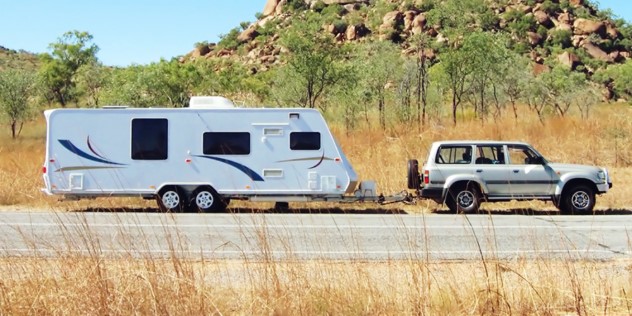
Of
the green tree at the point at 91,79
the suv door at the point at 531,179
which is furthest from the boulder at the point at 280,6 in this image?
the suv door at the point at 531,179

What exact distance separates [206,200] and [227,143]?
1.41m

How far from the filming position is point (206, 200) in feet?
52.7

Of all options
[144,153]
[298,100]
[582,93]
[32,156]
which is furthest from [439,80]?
[144,153]

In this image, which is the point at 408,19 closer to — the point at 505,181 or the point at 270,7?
the point at 270,7

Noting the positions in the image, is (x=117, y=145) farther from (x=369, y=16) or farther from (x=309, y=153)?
(x=369, y=16)

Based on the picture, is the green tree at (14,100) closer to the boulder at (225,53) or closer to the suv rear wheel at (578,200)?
the suv rear wheel at (578,200)

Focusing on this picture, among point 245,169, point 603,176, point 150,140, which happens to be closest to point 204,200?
point 245,169

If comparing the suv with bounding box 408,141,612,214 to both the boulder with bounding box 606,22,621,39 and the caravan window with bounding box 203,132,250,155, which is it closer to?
the caravan window with bounding box 203,132,250,155

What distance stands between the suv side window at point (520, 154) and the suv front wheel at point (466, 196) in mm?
1193

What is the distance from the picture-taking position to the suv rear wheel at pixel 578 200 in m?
15.7

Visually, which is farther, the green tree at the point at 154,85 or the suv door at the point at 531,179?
the green tree at the point at 154,85

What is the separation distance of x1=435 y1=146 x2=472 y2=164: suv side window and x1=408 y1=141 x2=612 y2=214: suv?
0.04ft

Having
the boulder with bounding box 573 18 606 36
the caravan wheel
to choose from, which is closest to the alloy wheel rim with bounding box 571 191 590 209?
the caravan wheel

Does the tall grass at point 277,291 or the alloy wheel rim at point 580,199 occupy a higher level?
the alloy wheel rim at point 580,199
